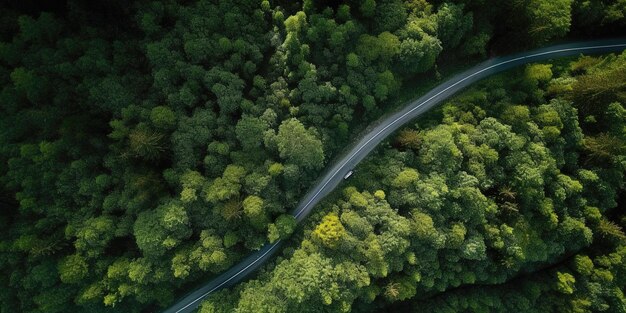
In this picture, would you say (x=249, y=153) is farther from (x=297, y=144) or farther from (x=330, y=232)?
(x=330, y=232)

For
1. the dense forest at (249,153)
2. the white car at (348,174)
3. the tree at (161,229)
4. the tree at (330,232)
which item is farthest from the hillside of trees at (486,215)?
the tree at (161,229)

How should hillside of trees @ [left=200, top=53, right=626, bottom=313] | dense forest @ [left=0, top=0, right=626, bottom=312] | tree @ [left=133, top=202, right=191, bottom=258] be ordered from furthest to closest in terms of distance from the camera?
hillside of trees @ [left=200, top=53, right=626, bottom=313] → dense forest @ [left=0, top=0, right=626, bottom=312] → tree @ [left=133, top=202, right=191, bottom=258]

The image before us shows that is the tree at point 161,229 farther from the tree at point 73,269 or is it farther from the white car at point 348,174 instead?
the white car at point 348,174

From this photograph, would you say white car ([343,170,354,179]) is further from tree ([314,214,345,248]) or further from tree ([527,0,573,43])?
tree ([527,0,573,43])

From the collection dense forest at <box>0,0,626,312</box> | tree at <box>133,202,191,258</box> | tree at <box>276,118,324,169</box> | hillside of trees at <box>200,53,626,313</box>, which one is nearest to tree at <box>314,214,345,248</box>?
hillside of trees at <box>200,53,626,313</box>

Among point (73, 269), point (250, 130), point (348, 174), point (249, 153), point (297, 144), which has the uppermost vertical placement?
point (250, 130)

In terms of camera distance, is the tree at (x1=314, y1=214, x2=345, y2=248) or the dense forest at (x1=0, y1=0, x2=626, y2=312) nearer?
the tree at (x1=314, y1=214, x2=345, y2=248)

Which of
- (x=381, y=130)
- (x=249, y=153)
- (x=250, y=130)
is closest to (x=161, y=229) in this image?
(x=249, y=153)

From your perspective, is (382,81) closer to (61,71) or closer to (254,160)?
(254,160)
